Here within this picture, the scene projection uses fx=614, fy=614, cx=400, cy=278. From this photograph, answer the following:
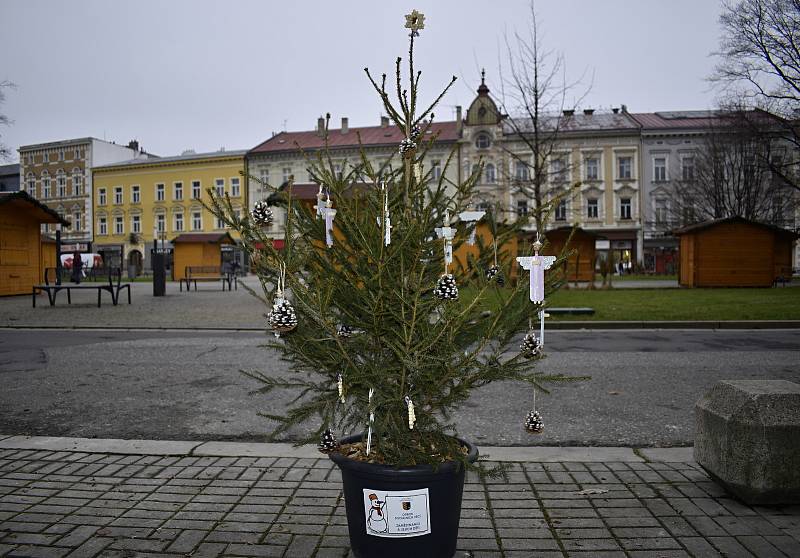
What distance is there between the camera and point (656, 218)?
165ft

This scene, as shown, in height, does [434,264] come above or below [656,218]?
below

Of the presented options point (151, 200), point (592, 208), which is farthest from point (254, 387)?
point (151, 200)

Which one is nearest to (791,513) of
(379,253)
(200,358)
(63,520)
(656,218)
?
(379,253)

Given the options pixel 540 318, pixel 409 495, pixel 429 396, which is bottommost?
pixel 409 495

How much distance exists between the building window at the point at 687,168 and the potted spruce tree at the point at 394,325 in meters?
45.9

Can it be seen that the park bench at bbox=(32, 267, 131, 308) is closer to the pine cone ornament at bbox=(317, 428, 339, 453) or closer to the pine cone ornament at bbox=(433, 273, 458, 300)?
the pine cone ornament at bbox=(317, 428, 339, 453)

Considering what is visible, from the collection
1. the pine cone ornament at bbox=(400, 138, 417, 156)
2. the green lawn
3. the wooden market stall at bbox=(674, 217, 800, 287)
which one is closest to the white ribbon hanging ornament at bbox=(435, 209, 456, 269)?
the pine cone ornament at bbox=(400, 138, 417, 156)

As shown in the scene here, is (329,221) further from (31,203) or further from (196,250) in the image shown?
(196,250)

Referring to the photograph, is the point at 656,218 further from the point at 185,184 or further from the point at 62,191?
the point at 62,191

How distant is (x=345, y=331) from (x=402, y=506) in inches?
28.9

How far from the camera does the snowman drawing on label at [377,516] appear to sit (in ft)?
8.02

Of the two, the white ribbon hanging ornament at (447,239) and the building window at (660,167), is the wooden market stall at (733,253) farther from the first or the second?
the building window at (660,167)

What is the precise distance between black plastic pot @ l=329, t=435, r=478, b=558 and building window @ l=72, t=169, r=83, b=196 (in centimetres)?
7164

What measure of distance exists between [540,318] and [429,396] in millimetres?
610
